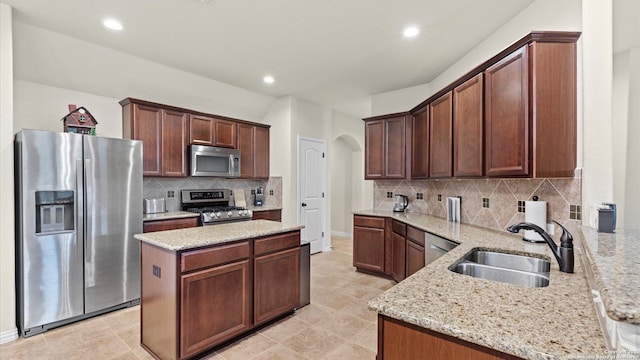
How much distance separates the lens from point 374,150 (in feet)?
14.6

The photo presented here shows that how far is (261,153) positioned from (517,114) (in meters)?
4.02

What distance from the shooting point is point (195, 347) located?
7.00 feet

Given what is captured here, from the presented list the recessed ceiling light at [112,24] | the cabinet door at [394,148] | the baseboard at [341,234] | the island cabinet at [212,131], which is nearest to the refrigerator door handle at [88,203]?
the recessed ceiling light at [112,24]

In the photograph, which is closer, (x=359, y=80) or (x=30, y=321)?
(x=30, y=321)

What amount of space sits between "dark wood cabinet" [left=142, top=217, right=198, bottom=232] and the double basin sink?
327 cm

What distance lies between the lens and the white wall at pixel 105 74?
297 cm

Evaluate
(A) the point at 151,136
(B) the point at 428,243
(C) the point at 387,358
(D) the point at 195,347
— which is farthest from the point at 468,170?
(A) the point at 151,136

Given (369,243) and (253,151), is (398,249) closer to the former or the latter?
(369,243)

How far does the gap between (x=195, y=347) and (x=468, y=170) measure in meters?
2.63

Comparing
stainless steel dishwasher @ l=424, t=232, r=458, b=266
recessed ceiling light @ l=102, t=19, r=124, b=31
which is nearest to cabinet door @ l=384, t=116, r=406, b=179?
stainless steel dishwasher @ l=424, t=232, r=458, b=266

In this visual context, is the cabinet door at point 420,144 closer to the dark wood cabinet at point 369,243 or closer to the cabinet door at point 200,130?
the dark wood cabinet at point 369,243

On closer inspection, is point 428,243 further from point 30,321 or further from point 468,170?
point 30,321

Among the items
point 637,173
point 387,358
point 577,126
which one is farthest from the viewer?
point 577,126

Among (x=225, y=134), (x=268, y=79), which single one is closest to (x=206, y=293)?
(x=225, y=134)
